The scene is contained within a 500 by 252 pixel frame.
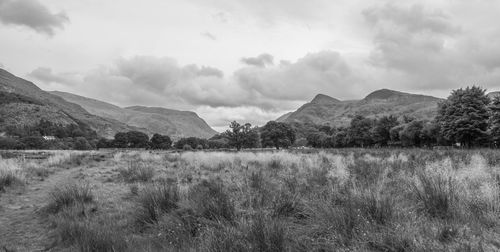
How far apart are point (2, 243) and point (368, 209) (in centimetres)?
581

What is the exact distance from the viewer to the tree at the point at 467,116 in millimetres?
37906

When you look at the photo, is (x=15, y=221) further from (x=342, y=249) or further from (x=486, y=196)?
(x=486, y=196)

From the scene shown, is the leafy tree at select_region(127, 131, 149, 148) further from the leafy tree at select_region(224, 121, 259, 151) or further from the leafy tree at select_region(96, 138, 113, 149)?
the leafy tree at select_region(224, 121, 259, 151)

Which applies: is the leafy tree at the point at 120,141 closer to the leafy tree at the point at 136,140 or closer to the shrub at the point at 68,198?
the leafy tree at the point at 136,140

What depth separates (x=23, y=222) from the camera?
646 centimetres

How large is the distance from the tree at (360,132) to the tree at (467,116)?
99.0 ft

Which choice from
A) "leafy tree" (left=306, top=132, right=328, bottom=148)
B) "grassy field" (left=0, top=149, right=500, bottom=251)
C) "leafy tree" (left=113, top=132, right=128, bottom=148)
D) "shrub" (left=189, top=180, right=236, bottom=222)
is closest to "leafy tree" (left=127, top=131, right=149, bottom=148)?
"leafy tree" (left=113, top=132, right=128, bottom=148)

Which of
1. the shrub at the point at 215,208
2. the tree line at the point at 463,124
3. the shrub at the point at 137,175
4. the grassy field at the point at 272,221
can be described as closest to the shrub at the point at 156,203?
the grassy field at the point at 272,221

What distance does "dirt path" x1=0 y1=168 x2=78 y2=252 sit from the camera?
5141 mm

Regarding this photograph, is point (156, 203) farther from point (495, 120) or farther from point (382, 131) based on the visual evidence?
point (382, 131)

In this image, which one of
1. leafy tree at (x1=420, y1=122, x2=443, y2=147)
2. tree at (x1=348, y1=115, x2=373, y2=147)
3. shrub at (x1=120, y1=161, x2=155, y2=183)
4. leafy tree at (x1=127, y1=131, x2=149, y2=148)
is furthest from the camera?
leafy tree at (x1=127, y1=131, x2=149, y2=148)

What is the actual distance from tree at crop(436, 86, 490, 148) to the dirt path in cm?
4199

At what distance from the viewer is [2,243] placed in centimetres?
512

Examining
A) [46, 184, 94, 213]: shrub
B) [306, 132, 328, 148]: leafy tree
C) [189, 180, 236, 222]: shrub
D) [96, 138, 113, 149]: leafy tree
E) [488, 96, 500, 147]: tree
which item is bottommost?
[96, 138, 113, 149]: leafy tree
